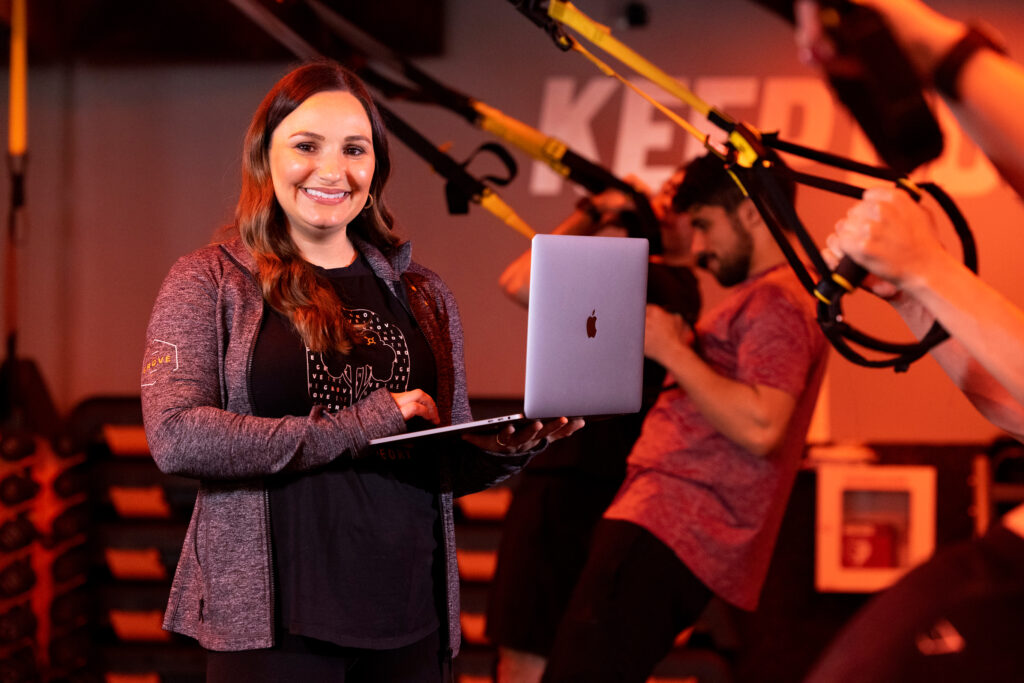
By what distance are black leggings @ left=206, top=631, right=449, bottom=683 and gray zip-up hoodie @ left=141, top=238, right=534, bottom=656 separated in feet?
0.10

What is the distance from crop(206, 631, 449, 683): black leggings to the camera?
1426 mm

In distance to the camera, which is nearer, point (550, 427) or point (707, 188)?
point (550, 427)

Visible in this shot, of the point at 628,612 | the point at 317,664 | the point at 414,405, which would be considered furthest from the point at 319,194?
the point at 628,612

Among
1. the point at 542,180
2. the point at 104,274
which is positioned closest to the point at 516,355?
the point at 542,180

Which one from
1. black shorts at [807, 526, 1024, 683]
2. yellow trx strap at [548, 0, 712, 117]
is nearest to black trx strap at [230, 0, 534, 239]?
yellow trx strap at [548, 0, 712, 117]

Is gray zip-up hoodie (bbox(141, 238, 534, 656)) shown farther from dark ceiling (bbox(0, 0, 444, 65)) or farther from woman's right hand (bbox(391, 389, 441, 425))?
dark ceiling (bbox(0, 0, 444, 65))

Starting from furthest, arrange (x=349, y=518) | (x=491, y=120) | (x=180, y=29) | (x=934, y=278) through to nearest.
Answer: (x=180, y=29) → (x=491, y=120) → (x=349, y=518) → (x=934, y=278)

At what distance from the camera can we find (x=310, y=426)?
1396 millimetres

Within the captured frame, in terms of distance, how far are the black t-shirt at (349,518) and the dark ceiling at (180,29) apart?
91.2 inches

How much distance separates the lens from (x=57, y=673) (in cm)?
330

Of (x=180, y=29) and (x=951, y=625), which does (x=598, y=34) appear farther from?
(x=180, y=29)

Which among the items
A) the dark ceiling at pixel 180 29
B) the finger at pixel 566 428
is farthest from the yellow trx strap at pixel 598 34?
the dark ceiling at pixel 180 29

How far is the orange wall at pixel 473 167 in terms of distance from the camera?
3.78 meters

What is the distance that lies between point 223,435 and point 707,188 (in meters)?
1.48
